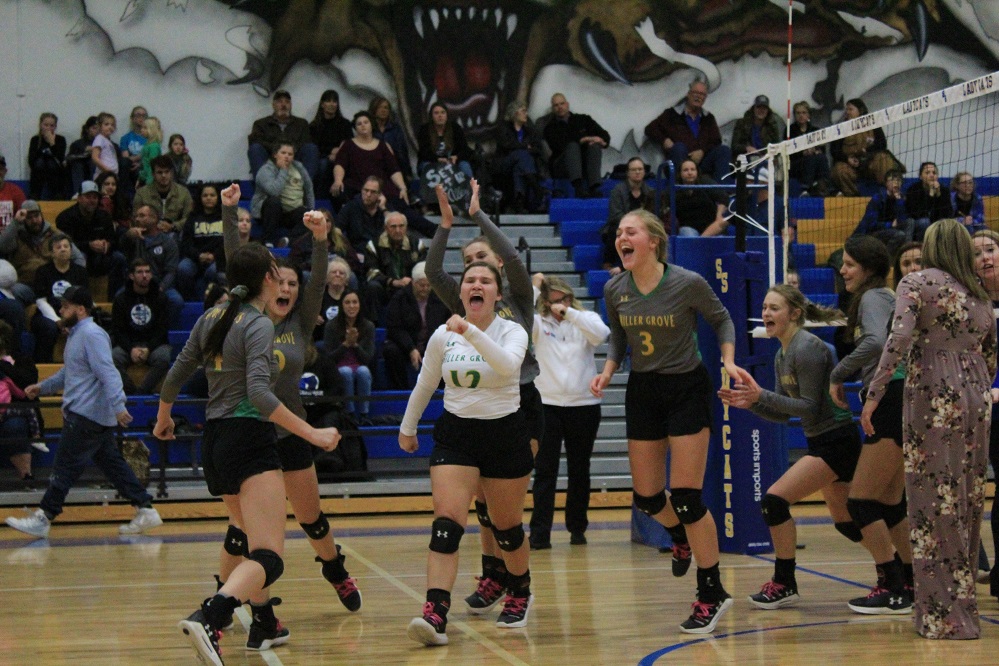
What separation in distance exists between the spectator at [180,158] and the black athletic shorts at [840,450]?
34.7 feet

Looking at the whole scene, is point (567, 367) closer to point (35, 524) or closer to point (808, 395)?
point (808, 395)

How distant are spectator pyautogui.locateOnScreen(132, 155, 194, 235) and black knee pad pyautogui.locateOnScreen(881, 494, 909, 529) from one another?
32.9 ft

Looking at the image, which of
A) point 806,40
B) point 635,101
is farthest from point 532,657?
point 806,40

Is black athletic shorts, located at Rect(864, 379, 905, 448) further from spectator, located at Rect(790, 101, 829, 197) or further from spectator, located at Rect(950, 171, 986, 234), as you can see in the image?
spectator, located at Rect(790, 101, 829, 197)

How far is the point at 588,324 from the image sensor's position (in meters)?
9.53

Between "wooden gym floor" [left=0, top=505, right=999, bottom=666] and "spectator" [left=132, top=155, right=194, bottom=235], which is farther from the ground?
"spectator" [left=132, top=155, right=194, bottom=235]

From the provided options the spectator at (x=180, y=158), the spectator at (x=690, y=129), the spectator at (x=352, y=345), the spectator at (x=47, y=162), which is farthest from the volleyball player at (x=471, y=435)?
the spectator at (x=690, y=129)

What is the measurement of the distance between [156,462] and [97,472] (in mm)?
546

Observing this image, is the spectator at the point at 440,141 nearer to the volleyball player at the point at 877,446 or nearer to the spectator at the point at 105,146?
the spectator at the point at 105,146

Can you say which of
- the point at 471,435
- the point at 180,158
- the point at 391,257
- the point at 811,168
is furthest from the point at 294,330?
the point at 811,168

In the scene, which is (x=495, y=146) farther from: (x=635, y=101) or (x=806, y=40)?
(x=806, y=40)

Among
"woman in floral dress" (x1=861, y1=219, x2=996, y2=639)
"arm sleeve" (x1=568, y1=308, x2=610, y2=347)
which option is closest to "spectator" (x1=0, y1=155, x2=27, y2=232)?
"arm sleeve" (x1=568, y1=308, x2=610, y2=347)

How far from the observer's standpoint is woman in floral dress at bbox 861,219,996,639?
582 cm

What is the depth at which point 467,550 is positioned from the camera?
972cm
